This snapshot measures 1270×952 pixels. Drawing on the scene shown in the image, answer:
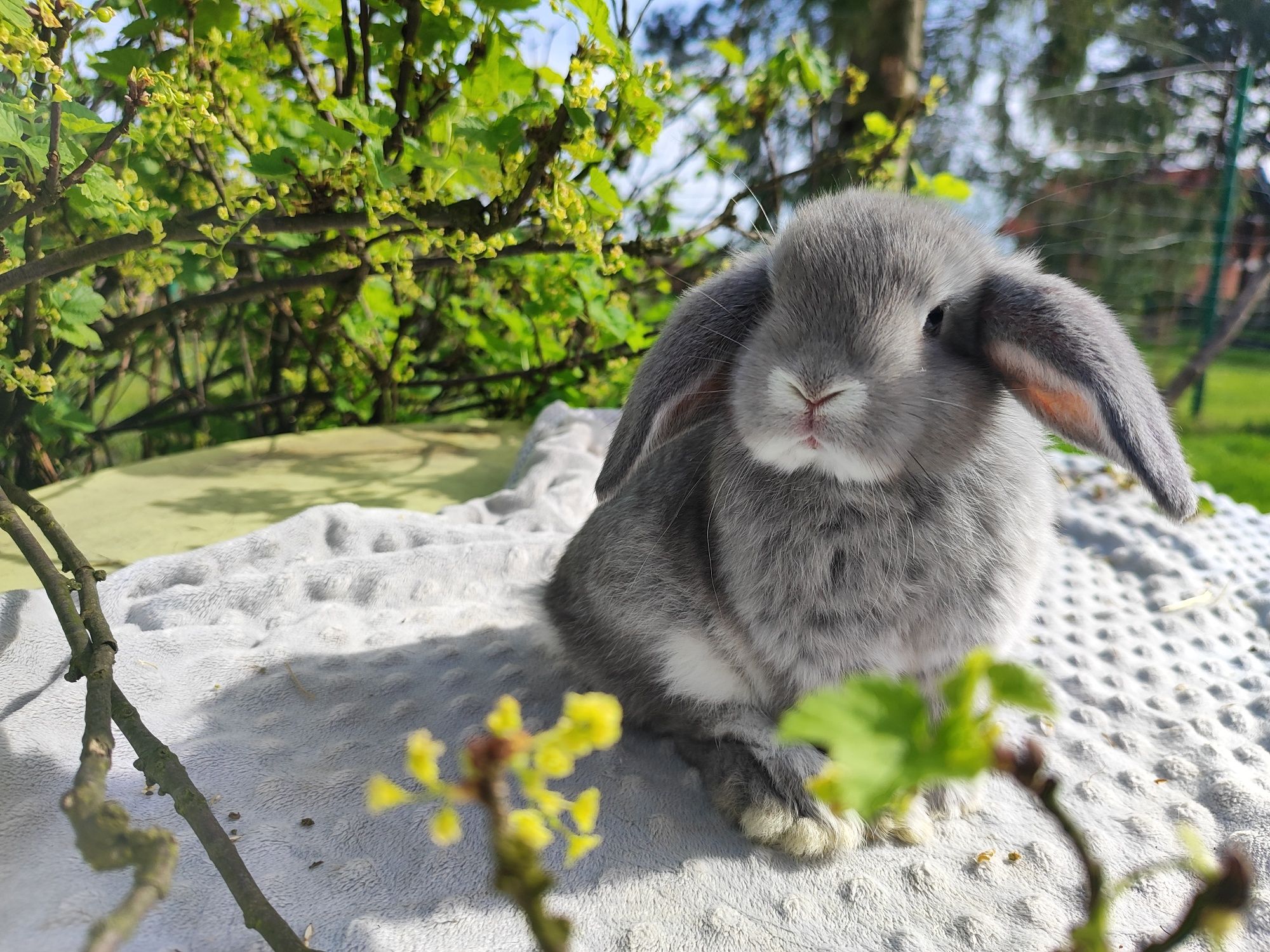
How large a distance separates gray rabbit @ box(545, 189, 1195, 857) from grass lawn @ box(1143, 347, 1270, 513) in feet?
12.8

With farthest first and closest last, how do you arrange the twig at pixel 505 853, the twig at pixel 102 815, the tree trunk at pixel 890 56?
the tree trunk at pixel 890 56 < the twig at pixel 102 815 < the twig at pixel 505 853

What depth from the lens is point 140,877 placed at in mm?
707

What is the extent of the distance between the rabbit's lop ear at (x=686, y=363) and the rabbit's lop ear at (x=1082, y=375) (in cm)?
36

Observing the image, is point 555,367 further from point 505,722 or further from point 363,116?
point 505,722

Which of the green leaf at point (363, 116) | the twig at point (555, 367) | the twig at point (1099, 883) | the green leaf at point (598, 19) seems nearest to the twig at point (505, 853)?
the twig at point (1099, 883)

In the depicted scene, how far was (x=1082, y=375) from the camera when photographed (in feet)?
3.73

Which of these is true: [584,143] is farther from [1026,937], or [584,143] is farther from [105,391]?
[105,391]

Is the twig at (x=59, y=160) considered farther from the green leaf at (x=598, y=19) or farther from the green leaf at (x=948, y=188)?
the green leaf at (x=948, y=188)

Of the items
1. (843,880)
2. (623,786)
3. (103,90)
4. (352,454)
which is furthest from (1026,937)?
(103,90)

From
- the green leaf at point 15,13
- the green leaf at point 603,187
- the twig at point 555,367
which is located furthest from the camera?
the twig at point 555,367

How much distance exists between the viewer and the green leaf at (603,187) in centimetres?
187

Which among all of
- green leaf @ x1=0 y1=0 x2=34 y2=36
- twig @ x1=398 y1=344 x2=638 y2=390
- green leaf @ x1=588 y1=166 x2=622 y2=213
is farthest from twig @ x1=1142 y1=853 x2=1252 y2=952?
twig @ x1=398 y1=344 x2=638 y2=390

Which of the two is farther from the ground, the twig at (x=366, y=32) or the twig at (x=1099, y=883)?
the twig at (x=366, y=32)

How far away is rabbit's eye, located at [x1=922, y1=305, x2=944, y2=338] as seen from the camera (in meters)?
1.22
